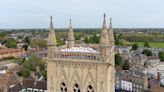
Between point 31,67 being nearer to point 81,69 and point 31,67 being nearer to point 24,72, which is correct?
point 24,72

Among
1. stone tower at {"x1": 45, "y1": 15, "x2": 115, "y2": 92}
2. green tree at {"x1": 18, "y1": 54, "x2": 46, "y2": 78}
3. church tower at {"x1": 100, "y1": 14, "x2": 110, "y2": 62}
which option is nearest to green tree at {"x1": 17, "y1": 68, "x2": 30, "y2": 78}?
green tree at {"x1": 18, "y1": 54, "x2": 46, "y2": 78}

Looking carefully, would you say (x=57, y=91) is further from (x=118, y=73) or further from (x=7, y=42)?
(x=7, y=42)

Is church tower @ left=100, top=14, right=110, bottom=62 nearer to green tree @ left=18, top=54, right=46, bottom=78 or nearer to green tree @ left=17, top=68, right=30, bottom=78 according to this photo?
green tree @ left=17, top=68, right=30, bottom=78

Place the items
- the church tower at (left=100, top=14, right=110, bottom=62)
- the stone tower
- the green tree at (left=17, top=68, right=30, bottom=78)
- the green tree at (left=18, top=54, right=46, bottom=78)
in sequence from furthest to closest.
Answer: the green tree at (left=18, top=54, right=46, bottom=78) → the green tree at (left=17, top=68, right=30, bottom=78) → the stone tower → the church tower at (left=100, top=14, right=110, bottom=62)

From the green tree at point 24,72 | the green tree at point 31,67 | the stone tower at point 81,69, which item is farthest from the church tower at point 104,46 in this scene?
the green tree at point 31,67

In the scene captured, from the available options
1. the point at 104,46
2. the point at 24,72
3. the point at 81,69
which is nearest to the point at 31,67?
the point at 24,72

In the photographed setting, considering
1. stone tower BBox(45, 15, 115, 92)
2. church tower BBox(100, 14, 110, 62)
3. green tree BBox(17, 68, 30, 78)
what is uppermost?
church tower BBox(100, 14, 110, 62)

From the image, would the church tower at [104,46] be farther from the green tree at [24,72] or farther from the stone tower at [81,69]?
the green tree at [24,72]

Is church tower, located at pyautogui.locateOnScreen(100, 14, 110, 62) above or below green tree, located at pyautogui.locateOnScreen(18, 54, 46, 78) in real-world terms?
above
